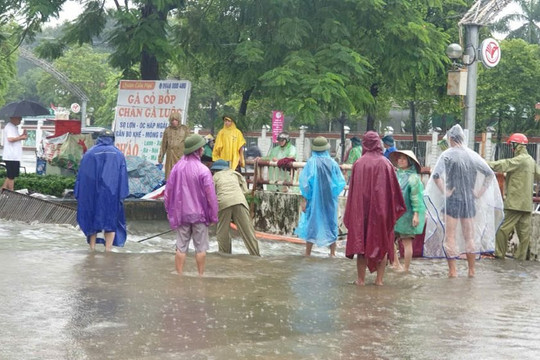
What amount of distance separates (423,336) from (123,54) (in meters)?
13.2

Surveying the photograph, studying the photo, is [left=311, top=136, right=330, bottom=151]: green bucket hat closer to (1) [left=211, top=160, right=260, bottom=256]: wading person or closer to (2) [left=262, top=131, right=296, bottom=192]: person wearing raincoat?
(1) [left=211, top=160, right=260, bottom=256]: wading person

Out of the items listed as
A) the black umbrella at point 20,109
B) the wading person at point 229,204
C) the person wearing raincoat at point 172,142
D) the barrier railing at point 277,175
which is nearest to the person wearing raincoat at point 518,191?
the barrier railing at point 277,175

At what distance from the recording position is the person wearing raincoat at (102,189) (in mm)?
12570

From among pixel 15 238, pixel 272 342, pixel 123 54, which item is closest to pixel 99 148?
pixel 15 238

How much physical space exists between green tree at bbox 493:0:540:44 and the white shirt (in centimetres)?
5396

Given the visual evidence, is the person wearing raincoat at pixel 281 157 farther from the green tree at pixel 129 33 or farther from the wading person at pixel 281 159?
the green tree at pixel 129 33

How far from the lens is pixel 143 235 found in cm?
1569

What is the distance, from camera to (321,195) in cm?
1345

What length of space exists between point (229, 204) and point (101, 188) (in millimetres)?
1629

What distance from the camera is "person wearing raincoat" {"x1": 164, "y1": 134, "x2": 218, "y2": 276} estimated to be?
34.7 feet

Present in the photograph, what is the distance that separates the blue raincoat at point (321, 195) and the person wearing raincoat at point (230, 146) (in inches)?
181

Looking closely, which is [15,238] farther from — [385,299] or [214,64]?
[214,64]

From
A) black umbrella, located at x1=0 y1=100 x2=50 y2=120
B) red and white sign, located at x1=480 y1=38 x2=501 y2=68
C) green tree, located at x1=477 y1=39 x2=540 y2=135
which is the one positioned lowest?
black umbrella, located at x1=0 y1=100 x2=50 y2=120

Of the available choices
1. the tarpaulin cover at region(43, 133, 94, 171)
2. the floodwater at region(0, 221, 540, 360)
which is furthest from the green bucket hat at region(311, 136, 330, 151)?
the tarpaulin cover at region(43, 133, 94, 171)
